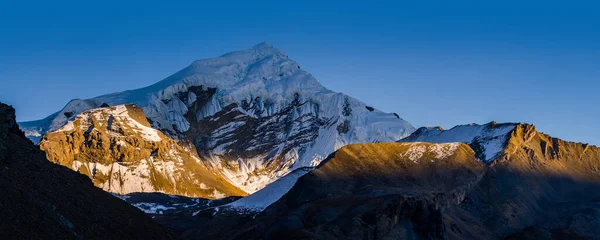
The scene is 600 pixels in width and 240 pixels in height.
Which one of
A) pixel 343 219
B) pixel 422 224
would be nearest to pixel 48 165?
pixel 343 219

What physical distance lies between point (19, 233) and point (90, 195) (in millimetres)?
19658

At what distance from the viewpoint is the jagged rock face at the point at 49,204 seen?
74.1 m

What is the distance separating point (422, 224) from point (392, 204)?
966cm

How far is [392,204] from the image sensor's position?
18688 cm

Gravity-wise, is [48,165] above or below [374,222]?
above

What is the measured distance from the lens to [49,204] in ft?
262

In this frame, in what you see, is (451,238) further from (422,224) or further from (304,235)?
(304,235)

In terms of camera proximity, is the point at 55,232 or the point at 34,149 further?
the point at 34,149

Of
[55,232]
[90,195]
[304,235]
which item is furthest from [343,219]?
[55,232]

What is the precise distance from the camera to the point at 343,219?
181 metres

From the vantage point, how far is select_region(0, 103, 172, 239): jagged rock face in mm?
74125

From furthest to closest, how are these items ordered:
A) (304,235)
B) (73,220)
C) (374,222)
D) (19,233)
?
(374,222)
(304,235)
(73,220)
(19,233)

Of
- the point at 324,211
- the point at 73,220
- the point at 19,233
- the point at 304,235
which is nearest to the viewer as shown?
the point at 19,233

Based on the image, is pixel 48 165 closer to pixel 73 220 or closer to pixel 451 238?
pixel 73 220
